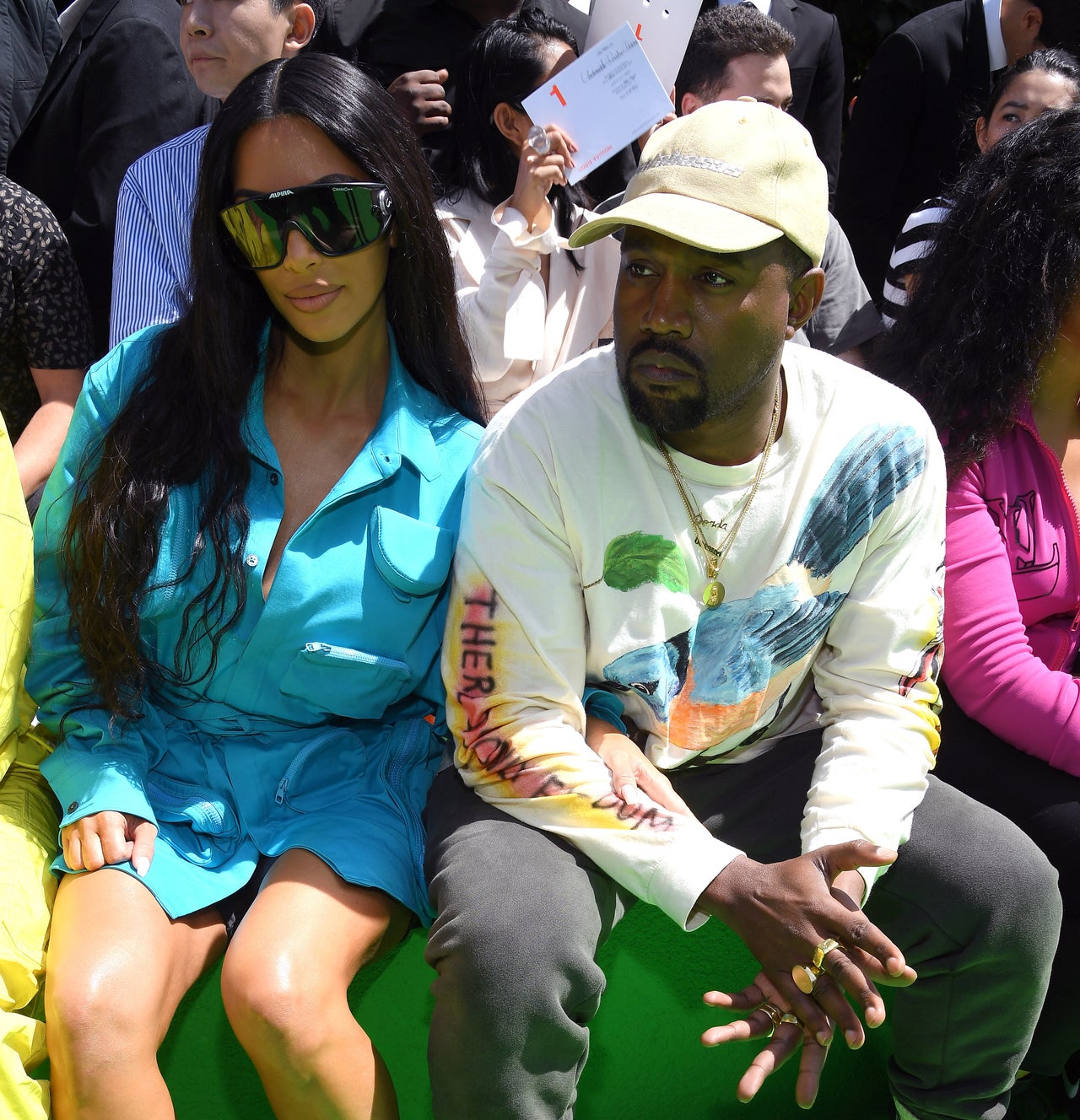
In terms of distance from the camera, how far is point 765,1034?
185 centimetres

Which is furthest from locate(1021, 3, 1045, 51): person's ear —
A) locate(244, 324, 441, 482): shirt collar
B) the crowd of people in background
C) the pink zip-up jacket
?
locate(244, 324, 441, 482): shirt collar

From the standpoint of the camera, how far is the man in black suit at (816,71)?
4531mm

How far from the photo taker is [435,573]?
2232 millimetres

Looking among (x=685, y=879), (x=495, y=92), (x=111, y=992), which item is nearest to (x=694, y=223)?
(x=685, y=879)

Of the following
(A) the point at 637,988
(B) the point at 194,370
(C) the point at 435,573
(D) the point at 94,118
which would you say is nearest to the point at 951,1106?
(A) the point at 637,988

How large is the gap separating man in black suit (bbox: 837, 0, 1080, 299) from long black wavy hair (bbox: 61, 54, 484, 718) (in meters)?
2.37

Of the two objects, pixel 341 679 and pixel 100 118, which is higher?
pixel 100 118

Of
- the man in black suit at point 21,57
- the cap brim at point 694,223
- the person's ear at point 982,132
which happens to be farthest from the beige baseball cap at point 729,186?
the man in black suit at point 21,57

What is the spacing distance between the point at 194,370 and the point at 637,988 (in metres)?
1.38

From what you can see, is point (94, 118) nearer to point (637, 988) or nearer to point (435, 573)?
point (435, 573)

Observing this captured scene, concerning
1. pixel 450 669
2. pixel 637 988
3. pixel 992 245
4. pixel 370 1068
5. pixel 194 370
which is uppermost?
pixel 992 245

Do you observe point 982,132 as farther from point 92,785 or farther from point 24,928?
point 24,928

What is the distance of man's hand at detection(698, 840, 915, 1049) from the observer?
1823 millimetres

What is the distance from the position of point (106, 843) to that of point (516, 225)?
69.2 inches
